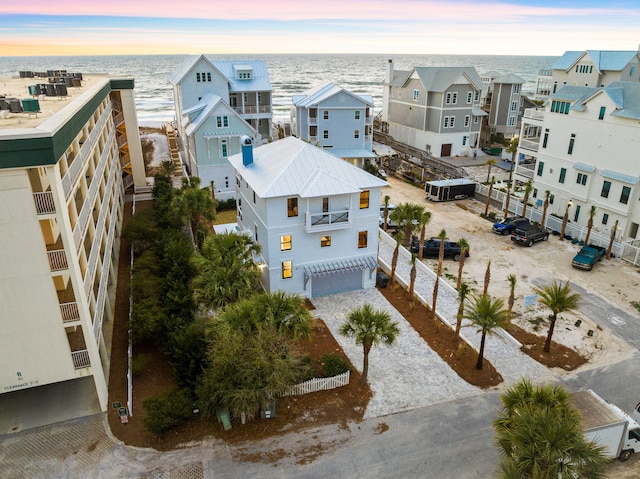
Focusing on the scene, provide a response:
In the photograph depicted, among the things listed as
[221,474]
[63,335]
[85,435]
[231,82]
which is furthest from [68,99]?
[231,82]

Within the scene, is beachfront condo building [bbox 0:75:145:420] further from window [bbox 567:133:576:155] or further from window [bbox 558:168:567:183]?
window [bbox 558:168:567:183]

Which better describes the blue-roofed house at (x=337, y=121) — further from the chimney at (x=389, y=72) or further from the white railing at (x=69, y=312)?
the white railing at (x=69, y=312)

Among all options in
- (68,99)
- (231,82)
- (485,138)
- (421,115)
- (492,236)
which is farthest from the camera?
(485,138)

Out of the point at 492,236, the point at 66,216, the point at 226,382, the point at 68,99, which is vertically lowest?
the point at 492,236

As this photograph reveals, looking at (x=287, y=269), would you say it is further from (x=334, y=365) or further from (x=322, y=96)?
(x=322, y=96)

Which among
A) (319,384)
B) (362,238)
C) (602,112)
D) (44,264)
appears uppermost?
(602,112)

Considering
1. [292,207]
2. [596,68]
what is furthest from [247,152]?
[596,68]

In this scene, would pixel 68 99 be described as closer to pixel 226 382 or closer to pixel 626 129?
pixel 226 382

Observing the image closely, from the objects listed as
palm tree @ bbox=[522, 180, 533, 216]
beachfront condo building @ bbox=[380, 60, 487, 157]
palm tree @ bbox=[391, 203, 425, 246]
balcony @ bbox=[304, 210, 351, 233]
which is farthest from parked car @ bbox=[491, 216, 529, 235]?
beachfront condo building @ bbox=[380, 60, 487, 157]
